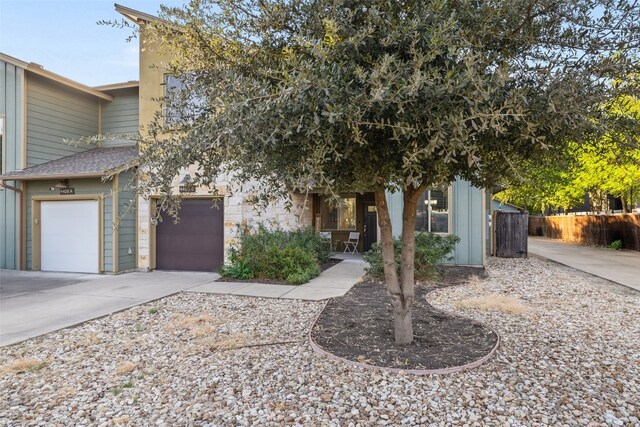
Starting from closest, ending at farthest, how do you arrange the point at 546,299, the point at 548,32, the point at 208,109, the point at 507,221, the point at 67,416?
1. the point at 67,416
2. the point at 548,32
3. the point at 208,109
4. the point at 546,299
5. the point at 507,221

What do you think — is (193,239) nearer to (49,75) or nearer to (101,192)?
(101,192)

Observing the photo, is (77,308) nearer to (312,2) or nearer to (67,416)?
(67,416)

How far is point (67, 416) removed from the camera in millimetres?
2898

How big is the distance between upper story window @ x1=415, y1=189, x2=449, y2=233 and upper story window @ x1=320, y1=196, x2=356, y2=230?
3033 millimetres

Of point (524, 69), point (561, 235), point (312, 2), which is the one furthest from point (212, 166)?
point (561, 235)

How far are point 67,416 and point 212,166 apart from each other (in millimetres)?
2157

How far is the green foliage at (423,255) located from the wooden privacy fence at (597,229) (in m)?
12.0

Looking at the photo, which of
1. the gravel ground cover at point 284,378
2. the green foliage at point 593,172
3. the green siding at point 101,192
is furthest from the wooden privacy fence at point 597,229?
the green siding at point 101,192

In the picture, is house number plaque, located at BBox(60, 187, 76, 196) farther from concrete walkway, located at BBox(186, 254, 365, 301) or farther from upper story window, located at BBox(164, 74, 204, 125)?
upper story window, located at BBox(164, 74, 204, 125)

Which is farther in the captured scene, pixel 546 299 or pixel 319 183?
pixel 546 299

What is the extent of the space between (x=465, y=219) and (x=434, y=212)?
764 mm

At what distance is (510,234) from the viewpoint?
12539 mm

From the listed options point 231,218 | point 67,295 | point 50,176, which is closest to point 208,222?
point 231,218

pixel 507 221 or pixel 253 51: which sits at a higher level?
pixel 253 51
